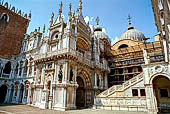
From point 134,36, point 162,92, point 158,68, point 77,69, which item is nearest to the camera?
point 158,68

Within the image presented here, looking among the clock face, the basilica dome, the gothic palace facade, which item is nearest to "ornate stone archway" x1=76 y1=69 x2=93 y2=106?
the gothic palace facade

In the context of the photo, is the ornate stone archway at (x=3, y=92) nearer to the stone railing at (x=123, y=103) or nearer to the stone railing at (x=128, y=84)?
the stone railing at (x=123, y=103)

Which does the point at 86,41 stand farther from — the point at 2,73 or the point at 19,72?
the point at 2,73

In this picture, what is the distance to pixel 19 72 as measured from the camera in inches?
1079

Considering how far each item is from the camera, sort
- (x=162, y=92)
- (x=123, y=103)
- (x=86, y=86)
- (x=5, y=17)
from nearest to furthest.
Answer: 1. (x=123, y=103)
2. (x=162, y=92)
3. (x=86, y=86)
4. (x=5, y=17)

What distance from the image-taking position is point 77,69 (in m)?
19.9

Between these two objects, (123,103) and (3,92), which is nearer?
(123,103)

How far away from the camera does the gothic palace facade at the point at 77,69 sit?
51.4 ft

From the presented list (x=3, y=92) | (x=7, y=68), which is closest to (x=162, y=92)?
(x=3, y=92)

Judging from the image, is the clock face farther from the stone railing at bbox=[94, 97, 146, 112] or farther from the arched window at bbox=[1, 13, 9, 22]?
the arched window at bbox=[1, 13, 9, 22]

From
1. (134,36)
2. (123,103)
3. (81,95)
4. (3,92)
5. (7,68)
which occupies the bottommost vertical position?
(123,103)

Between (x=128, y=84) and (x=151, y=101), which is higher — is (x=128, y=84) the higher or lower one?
the higher one

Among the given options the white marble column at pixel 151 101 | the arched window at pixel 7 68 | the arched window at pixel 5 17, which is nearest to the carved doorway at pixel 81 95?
the white marble column at pixel 151 101

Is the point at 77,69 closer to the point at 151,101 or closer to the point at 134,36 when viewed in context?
the point at 151,101
